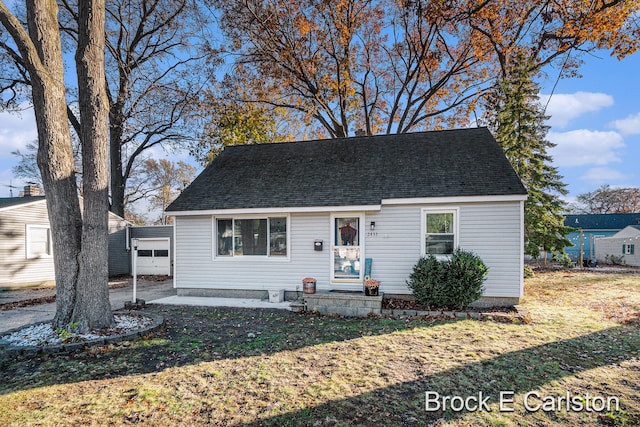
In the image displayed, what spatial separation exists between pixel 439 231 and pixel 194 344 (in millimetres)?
6357

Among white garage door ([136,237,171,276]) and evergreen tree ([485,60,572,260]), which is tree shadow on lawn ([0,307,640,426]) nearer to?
evergreen tree ([485,60,572,260])

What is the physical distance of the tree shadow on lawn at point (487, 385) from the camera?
11.1ft

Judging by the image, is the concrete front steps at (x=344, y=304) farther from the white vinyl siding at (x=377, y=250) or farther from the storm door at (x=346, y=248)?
the white vinyl siding at (x=377, y=250)

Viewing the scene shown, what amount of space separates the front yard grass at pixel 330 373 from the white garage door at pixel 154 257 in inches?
396

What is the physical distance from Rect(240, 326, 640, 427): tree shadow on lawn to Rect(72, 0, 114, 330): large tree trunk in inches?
185

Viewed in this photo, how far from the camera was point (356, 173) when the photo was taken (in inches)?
406

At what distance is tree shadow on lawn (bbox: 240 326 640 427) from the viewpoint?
3.40m

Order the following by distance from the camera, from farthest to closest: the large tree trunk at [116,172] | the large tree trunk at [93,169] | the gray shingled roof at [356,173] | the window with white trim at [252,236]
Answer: the large tree trunk at [116,172] → the window with white trim at [252,236] → the gray shingled roof at [356,173] → the large tree trunk at [93,169]

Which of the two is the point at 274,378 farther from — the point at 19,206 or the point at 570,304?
the point at 19,206

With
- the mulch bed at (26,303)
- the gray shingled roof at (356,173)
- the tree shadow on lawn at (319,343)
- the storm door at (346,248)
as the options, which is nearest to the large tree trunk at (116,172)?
the mulch bed at (26,303)

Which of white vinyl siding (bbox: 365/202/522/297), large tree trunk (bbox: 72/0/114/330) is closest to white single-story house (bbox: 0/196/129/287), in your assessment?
large tree trunk (bbox: 72/0/114/330)

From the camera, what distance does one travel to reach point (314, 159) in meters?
11.5

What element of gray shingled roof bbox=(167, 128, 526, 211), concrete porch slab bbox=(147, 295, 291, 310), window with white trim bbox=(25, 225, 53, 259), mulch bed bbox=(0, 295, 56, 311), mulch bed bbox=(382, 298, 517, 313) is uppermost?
gray shingled roof bbox=(167, 128, 526, 211)

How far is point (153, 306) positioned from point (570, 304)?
445 inches
